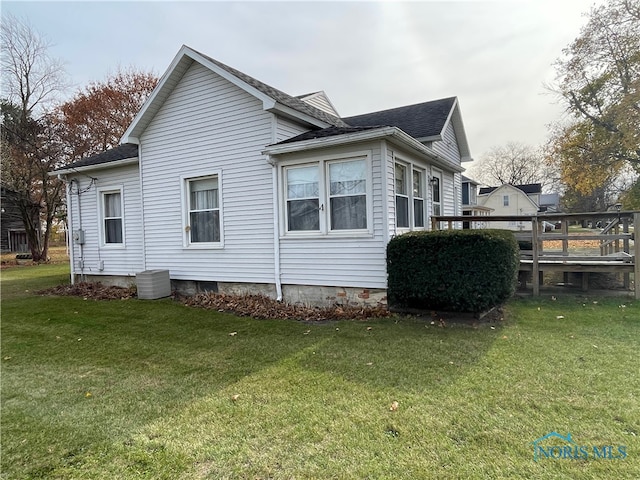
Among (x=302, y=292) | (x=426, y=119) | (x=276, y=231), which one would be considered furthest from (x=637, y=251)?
(x=276, y=231)

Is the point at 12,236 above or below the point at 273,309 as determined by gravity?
above

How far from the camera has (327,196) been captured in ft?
22.2

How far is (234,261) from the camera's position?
7.98 meters

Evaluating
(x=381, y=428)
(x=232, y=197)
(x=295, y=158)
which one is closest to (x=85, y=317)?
(x=232, y=197)

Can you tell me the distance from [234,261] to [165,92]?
4.48 metres

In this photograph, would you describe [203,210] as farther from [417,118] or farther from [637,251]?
[637,251]

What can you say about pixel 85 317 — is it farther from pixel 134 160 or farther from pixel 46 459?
pixel 46 459

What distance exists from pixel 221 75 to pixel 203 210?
3037 millimetres

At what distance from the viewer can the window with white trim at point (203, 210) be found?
27.2 feet

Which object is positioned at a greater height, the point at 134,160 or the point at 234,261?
the point at 134,160

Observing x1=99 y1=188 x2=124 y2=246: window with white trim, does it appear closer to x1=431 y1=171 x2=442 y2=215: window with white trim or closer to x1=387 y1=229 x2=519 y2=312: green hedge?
x1=387 y1=229 x2=519 y2=312: green hedge

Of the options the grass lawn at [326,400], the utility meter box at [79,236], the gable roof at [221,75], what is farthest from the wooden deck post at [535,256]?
the utility meter box at [79,236]

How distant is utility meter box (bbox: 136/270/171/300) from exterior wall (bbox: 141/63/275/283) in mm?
368

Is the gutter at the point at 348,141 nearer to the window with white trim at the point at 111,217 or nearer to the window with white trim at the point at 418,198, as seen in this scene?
the window with white trim at the point at 418,198
